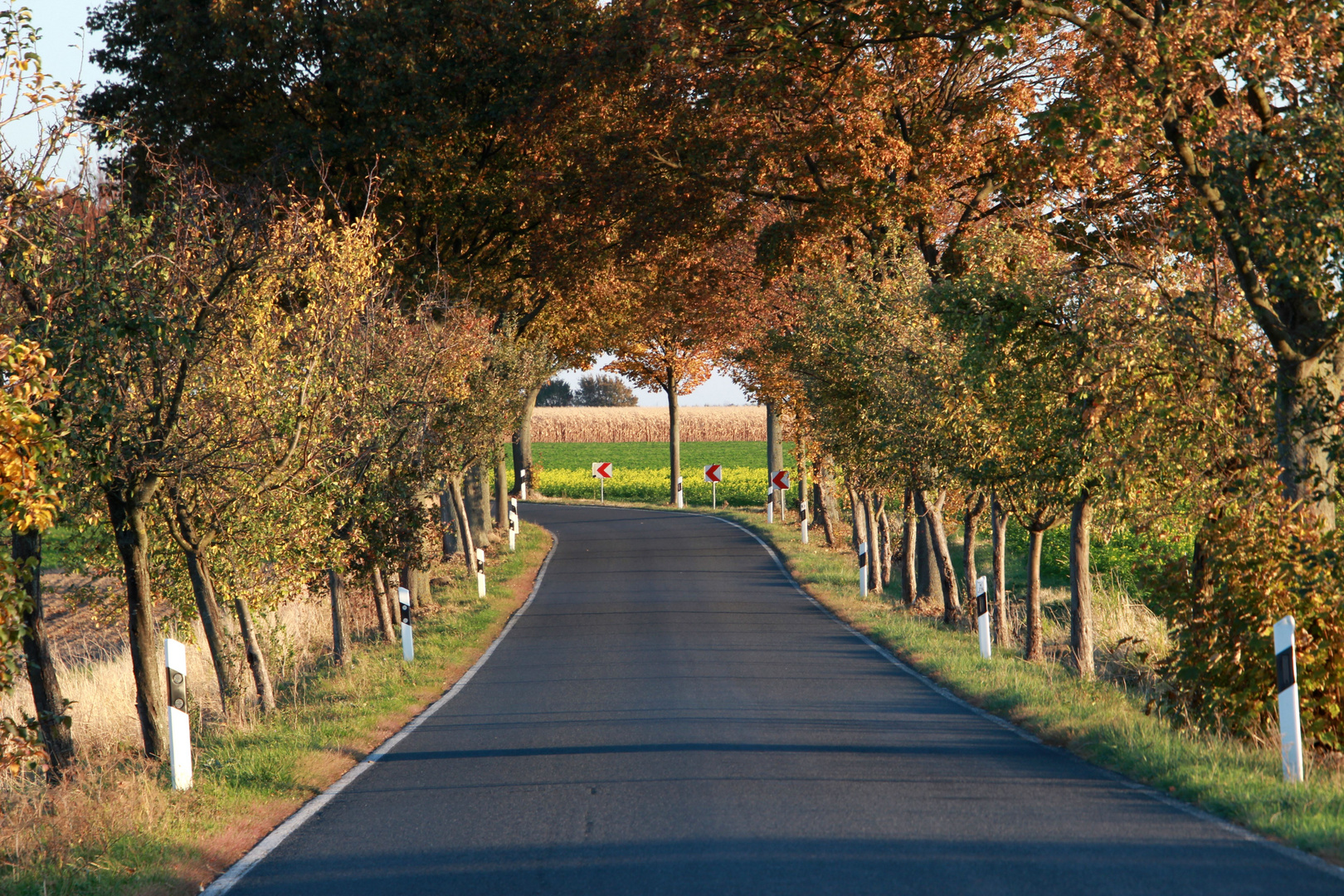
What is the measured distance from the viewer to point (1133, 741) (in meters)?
9.03

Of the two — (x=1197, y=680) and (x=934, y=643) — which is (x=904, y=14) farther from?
(x=934, y=643)

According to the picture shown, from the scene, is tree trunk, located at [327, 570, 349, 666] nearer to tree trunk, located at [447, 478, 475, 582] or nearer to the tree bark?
tree trunk, located at [447, 478, 475, 582]

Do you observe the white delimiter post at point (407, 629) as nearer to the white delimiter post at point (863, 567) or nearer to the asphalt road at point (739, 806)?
the asphalt road at point (739, 806)

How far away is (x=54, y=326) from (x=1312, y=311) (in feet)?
31.0

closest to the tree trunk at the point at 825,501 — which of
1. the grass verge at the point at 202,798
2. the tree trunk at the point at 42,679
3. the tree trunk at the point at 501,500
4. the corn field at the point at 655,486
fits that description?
the tree trunk at the point at 501,500

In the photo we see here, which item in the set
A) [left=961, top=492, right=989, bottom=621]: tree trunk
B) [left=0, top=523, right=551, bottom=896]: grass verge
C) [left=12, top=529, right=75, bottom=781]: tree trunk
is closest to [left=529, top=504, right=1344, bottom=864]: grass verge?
[left=961, top=492, right=989, bottom=621]: tree trunk

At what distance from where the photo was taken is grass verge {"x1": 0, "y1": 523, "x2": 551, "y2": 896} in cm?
639

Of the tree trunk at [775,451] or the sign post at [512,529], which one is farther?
the tree trunk at [775,451]

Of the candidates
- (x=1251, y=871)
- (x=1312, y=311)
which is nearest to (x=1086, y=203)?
(x=1312, y=311)

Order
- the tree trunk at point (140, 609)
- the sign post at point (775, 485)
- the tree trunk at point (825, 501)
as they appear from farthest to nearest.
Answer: the sign post at point (775, 485)
the tree trunk at point (825, 501)
the tree trunk at point (140, 609)

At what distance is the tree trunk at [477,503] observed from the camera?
32.6 m

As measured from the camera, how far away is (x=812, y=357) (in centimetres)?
2280

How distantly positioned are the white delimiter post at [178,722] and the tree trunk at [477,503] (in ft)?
76.0

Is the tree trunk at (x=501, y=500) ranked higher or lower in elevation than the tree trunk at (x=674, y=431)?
lower
